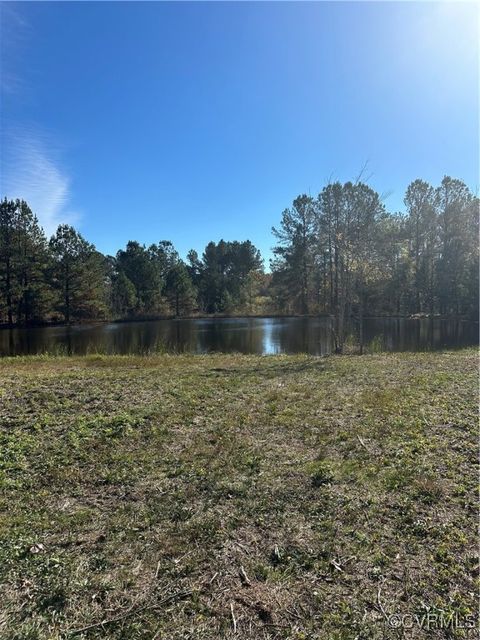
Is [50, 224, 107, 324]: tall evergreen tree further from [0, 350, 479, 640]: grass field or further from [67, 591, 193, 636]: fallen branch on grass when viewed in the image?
[67, 591, 193, 636]: fallen branch on grass

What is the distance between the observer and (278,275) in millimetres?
50312

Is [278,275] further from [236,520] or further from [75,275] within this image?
[236,520]

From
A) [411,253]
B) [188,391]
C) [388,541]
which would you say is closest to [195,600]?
[388,541]

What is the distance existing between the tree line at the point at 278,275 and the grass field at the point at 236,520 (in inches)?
878

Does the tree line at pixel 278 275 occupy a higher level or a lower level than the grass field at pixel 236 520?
higher

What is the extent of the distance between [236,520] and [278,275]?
4824 centimetres

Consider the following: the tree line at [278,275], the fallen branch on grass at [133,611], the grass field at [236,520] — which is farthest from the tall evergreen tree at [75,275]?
the fallen branch on grass at [133,611]

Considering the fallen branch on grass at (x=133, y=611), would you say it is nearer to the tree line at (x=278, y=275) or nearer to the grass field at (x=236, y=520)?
the grass field at (x=236, y=520)

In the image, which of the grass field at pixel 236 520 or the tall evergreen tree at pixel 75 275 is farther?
the tall evergreen tree at pixel 75 275

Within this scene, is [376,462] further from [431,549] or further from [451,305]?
[451,305]

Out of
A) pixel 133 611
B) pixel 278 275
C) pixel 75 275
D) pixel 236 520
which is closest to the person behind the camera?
pixel 133 611

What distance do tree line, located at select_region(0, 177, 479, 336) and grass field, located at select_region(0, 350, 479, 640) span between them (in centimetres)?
2229

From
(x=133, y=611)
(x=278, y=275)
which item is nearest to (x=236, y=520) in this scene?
(x=133, y=611)

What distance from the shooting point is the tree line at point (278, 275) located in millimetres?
35938
